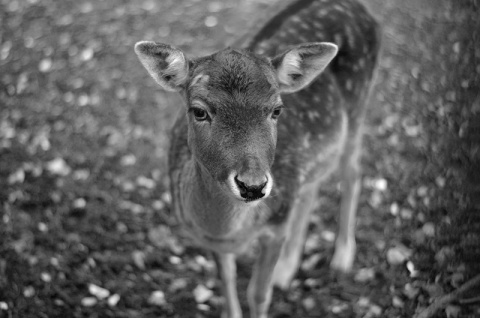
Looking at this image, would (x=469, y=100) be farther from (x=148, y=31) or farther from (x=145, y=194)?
A: (x=148, y=31)

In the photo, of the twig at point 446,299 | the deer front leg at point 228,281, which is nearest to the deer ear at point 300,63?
the deer front leg at point 228,281

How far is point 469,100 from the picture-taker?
554cm

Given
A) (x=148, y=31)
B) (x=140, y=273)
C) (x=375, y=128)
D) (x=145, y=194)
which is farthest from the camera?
(x=148, y=31)

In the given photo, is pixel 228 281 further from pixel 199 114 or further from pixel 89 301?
pixel 199 114

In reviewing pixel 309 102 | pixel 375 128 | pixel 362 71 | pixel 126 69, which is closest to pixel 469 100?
pixel 375 128

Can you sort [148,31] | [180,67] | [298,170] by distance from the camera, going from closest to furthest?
[180,67], [298,170], [148,31]

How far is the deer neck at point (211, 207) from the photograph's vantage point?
10.7ft

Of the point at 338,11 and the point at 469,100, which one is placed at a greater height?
the point at 338,11

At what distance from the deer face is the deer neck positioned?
0.15 metres

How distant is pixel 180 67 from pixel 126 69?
3.85 m

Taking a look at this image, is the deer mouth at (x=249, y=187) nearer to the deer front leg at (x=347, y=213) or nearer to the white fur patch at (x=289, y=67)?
the white fur patch at (x=289, y=67)

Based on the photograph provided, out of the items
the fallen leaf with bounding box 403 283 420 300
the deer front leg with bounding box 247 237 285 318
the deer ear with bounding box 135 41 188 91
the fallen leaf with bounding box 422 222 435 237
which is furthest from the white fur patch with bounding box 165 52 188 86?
the fallen leaf with bounding box 422 222 435 237

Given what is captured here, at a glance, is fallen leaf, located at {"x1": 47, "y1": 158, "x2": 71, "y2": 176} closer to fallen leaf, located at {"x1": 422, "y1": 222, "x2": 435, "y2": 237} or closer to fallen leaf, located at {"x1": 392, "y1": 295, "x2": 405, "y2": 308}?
fallen leaf, located at {"x1": 392, "y1": 295, "x2": 405, "y2": 308}

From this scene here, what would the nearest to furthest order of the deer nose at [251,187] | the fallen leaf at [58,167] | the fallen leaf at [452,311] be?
the deer nose at [251,187] < the fallen leaf at [452,311] < the fallen leaf at [58,167]
